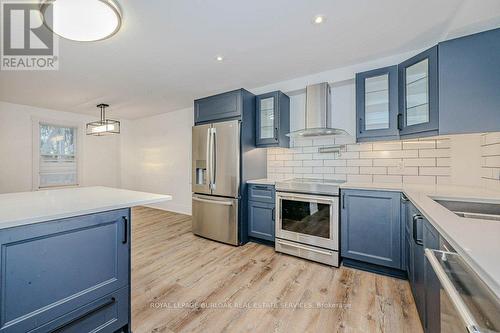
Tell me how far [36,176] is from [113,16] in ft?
14.9

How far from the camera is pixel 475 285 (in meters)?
0.68

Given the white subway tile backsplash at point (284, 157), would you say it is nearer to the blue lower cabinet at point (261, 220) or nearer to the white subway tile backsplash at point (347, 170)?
the white subway tile backsplash at point (347, 170)

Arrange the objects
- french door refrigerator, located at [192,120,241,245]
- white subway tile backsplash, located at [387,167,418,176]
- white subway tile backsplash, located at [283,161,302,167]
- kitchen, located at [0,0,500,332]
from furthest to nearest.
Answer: white subway tile backsplash, located at [283,161,302,167] < french door refrigerator, located at [192,120,241,245] < white subway tile backsplash, located at [387,167,418,176] < kitchen, located at [0,0,500,332]

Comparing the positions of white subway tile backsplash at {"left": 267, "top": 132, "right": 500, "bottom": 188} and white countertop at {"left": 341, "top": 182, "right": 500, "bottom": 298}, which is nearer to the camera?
white countertop at {"left": 341, "top": 182, "right": 500, "bottom": 298}

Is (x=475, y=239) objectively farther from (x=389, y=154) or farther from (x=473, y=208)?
Answer: (x=389, y=154)

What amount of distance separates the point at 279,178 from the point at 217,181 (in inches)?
39.4

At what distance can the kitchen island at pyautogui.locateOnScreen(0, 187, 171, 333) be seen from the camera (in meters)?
0.99

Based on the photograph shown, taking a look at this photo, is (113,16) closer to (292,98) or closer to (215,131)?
(215,131)

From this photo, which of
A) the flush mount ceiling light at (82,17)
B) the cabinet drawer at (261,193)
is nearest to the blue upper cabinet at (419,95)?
the cabinet drawer at (261,193)

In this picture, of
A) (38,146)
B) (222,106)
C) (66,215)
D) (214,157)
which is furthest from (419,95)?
(38,146)

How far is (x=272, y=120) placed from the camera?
3109 mm

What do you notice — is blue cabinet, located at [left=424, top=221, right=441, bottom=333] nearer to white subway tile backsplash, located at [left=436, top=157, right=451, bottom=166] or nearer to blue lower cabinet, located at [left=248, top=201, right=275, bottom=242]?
white subway tile backsplash, located at [left=436, top=157, right=451, bottom=166]

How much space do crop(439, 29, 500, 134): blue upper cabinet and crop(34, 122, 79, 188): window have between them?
253 inches

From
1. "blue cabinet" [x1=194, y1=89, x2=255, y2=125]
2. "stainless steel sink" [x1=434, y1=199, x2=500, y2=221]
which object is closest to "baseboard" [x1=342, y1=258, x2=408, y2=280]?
"stainless steel sink" [x1=434, y1=199, x2=500, y2=221]
